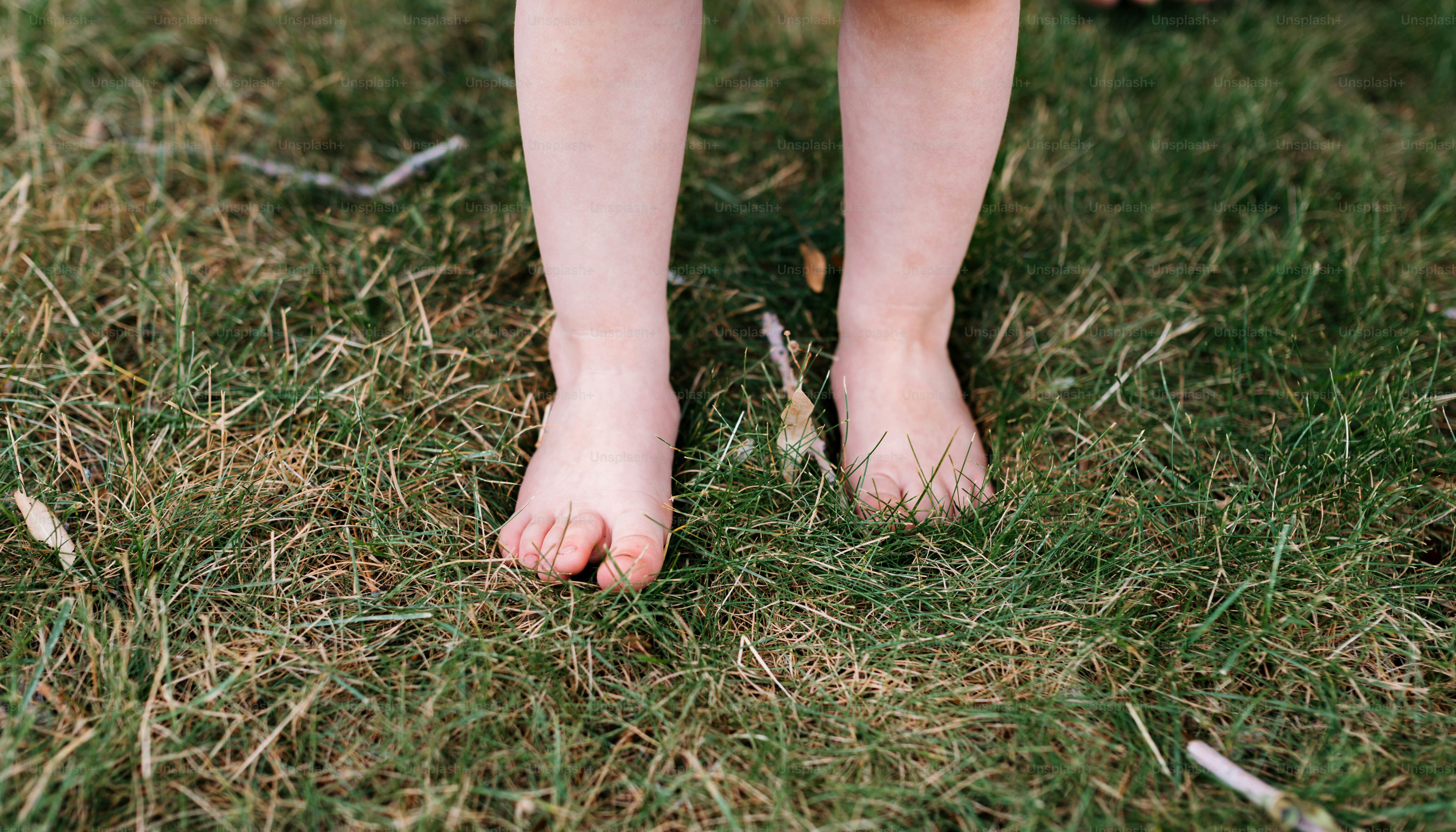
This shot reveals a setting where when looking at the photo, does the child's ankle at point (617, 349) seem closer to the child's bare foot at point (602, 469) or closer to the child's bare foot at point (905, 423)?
the child's bare foot at point (602, 469)

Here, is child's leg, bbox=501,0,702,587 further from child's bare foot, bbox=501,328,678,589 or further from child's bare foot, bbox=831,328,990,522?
child's bare foot, bbox=831,328,990,522

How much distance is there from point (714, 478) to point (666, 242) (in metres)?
0.34

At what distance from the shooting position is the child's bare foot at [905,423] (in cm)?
133

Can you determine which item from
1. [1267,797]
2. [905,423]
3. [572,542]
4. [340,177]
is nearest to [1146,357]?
[905,423]

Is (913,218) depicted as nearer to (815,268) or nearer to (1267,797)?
(815,268)

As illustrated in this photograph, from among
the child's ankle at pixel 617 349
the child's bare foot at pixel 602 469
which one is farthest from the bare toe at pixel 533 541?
the child's ankle at pixel 617 349

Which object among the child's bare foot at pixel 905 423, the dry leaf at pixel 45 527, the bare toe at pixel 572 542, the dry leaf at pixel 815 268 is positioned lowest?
the dry leaf at pixel 45 527

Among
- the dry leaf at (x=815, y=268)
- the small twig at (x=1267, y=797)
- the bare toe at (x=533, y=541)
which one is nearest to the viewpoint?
the small twig at (x=1267, y=797)

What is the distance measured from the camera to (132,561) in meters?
1.16

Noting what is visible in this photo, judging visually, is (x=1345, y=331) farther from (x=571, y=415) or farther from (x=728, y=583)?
(x=571, y=415)

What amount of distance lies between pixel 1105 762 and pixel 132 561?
1.22 meters

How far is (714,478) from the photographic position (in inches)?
50.6

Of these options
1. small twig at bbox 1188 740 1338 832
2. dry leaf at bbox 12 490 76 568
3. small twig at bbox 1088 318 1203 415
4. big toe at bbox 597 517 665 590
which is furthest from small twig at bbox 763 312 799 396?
dry leaf at bbox 12 490 76 568

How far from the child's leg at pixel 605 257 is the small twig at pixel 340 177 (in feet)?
2.06
